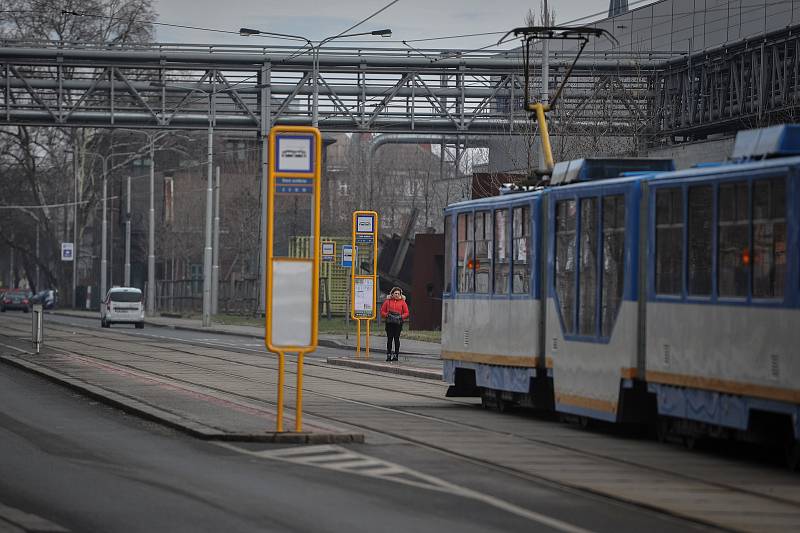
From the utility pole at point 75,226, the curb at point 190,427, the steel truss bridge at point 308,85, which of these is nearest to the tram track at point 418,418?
the curb at point 190,427

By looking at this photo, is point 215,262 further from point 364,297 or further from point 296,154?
point 296,154

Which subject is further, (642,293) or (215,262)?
(215,262)

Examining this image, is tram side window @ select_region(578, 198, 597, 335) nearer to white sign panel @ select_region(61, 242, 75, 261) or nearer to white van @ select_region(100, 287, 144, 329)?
white van @ select_region(100, 287, 144, 329)

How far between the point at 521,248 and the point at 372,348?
860 inches

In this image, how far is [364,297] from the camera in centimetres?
3659

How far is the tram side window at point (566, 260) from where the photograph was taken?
1823 cm

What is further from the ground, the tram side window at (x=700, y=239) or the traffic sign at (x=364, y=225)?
the traffic sign at (x=364, y=225)

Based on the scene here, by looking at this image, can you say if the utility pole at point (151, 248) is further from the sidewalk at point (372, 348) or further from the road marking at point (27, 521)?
the road marking at point (27, 521)

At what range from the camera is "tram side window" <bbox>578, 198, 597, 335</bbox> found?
17578 mm

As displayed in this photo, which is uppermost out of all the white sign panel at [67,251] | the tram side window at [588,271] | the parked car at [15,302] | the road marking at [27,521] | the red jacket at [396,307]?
the white sign panel at [67,251]

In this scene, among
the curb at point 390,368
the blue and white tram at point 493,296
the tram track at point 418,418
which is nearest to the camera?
the tram track at point 418,418

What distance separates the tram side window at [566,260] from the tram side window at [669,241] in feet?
7.14

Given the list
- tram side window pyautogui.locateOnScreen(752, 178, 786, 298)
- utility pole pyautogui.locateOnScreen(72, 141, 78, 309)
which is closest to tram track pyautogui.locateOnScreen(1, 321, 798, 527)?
tram side window pyautogui.locateOnScreen(752, 178, 786, 298)

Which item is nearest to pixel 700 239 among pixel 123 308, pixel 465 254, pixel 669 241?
pixel 669 241
